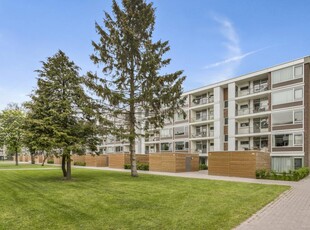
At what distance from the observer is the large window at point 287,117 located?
31.4 meters

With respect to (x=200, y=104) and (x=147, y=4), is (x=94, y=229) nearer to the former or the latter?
(x=147, y=4)

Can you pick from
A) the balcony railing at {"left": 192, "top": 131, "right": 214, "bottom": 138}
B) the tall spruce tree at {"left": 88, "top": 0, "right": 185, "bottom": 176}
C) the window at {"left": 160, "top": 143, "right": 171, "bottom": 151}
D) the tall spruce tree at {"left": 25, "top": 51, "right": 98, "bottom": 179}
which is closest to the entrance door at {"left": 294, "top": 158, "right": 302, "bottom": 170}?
the balcony railing at {"left": 192, "top": 131, "right": 214, "bottom": 138}

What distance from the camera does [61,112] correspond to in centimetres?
2008

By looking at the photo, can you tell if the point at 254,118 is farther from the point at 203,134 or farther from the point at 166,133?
the point at 166,133

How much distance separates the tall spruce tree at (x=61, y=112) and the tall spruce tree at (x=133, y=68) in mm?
2077

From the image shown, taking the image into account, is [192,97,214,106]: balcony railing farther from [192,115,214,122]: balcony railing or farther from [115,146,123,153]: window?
[115,146,123,153]: window

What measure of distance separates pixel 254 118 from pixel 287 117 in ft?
17.9

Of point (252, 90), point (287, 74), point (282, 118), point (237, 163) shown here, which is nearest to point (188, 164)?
point (237, 163)

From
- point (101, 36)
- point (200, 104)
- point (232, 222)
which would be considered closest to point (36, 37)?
point (101, 36)

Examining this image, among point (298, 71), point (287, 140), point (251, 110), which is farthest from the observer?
point (251, 110)

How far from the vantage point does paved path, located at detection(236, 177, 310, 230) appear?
807 cm

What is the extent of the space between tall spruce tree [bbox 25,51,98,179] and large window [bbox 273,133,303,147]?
75.3 feet

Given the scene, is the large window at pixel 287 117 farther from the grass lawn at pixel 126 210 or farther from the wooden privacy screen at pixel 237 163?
the grass lawn at pixel 126 210

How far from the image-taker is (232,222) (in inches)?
330
